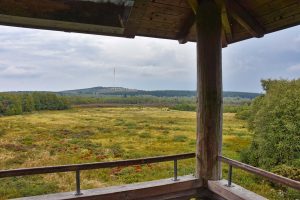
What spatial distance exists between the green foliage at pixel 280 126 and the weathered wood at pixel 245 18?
1444 cm

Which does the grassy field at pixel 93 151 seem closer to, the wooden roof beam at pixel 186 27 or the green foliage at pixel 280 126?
the green foliage at pixel 280 126

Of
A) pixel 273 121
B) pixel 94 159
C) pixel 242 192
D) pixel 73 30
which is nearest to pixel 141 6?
pixel 73 30

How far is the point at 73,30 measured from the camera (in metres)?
2.78

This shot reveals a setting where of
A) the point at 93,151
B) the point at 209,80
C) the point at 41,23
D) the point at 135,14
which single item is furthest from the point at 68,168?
the point at 93,151

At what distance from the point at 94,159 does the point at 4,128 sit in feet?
73.2

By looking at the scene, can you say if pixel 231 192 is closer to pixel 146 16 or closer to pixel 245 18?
pixel 245 18

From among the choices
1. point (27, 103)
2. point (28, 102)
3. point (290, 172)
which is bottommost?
point (290, 172)

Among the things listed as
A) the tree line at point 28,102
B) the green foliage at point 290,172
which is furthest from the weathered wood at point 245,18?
the tree line at point 28,102

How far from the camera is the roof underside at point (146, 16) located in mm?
2193

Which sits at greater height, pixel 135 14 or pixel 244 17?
pixel 244 17

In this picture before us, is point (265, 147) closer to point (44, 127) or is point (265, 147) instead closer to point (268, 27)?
point (268, 27)

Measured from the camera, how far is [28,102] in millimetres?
70938

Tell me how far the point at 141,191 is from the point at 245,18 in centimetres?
242

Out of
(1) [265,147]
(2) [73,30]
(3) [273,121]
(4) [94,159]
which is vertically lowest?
(4) [94,159]
